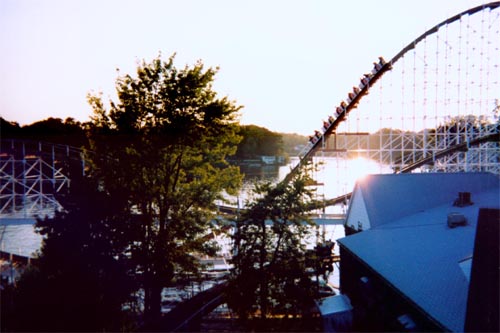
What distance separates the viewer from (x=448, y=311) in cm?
781

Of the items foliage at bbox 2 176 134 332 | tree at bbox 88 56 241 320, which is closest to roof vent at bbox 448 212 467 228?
tree at bbox 88 56 241 320

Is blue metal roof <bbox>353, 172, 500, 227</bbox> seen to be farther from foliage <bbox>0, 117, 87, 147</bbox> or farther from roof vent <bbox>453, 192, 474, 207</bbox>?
foliage <bbox>0, 117, 87, 147</bbox>

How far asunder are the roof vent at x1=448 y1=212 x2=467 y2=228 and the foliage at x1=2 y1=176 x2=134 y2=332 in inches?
415

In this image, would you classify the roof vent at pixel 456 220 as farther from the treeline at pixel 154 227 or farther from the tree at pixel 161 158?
the tree at pixel 161 158

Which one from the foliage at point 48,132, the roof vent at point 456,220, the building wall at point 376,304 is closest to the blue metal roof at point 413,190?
the building wall at point 376,304

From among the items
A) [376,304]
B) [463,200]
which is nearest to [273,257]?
[376,304]

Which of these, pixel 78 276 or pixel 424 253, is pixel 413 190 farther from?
pixel 78 276

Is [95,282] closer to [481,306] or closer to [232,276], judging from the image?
[232,276]

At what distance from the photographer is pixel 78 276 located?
10.8 metres

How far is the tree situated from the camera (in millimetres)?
12875

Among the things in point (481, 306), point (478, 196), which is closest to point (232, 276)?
point (481, 306)

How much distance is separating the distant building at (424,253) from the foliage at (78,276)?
25.2 ft

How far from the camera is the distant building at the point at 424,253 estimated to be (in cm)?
685

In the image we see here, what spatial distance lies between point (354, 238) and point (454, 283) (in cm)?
518
